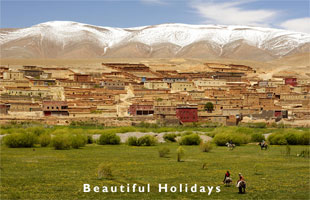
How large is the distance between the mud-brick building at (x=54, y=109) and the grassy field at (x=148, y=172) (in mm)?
24910

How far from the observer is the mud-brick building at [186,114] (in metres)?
50.9

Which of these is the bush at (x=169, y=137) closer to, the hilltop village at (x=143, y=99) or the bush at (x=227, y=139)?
the bush at (x=227, y=139)

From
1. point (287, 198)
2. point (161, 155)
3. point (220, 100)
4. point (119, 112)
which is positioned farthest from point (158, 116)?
point (287, 198)

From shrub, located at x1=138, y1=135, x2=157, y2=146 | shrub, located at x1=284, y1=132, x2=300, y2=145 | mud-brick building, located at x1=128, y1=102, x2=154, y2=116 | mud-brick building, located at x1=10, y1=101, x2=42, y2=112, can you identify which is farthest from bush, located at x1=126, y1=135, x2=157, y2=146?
mud-brick building, located at x1=10, y1=101, x2=42, y2=112

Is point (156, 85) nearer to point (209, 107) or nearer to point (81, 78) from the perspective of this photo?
point (81, 78)

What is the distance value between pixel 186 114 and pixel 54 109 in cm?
1307

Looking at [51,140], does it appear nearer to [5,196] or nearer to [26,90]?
[5,196]

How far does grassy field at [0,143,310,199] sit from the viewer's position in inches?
541

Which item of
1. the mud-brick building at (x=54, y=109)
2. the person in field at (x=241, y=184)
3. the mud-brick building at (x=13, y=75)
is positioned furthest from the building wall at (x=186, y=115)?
the person in field at (x=241, y=184)

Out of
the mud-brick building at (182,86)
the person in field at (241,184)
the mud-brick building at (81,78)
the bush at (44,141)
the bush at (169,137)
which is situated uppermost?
the mud-brick building at (81,78)

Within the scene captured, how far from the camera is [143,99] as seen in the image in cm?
5888

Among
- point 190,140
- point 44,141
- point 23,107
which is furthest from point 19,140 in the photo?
point 23,107

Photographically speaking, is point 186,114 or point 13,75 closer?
point 186,114

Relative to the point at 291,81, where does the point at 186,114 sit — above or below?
below
